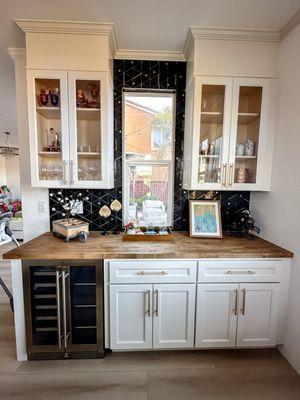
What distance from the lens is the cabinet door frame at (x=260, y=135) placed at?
1842 millimetres

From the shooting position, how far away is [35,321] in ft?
5.44

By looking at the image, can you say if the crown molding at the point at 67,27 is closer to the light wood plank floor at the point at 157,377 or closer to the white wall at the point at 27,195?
the white wall at the point at 27,195

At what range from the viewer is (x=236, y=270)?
167 cm

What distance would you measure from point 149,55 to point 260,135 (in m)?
1.37

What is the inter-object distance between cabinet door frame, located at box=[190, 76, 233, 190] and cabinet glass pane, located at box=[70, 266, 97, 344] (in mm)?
1223

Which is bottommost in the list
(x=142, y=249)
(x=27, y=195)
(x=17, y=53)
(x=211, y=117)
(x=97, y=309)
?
(x=97, y=309)

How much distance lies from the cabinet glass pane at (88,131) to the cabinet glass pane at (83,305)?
847 mm

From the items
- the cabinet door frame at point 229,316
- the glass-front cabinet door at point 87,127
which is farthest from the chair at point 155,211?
the cabinet door frame at point 229,316

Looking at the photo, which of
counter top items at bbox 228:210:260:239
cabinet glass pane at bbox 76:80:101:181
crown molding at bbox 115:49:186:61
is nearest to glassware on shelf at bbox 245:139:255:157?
counter top items at bbox 228:210:260:239

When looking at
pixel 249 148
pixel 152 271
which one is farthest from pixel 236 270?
pixel 249 148

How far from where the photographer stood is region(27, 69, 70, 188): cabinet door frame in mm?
1777

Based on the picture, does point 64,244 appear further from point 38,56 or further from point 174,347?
point 38,56

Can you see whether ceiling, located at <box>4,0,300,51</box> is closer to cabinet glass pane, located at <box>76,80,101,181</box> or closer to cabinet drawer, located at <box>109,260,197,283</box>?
cabinet glass pane, located at <box>76,80,101,181</box>

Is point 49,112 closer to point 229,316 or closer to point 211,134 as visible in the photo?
point 211,134
